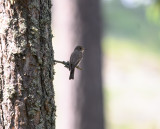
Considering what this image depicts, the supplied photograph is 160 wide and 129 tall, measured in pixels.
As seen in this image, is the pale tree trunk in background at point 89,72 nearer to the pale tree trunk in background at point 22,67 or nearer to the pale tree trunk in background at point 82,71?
the pale tree trunk in background at point 82,71

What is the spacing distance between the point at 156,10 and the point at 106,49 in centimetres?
1294

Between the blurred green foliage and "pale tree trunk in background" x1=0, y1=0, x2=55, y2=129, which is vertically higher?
the blurred green foliage

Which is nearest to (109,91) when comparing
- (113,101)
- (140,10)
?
(113,101)

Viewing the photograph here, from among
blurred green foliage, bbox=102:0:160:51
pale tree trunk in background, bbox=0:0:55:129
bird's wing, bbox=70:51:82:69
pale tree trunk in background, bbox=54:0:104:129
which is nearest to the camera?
pale tree trunk in background, bbox=0:0:55:129

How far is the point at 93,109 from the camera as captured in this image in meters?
8.48

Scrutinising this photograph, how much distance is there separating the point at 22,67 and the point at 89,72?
190 inches

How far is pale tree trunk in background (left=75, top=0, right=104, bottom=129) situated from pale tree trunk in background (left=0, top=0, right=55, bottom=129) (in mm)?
4589

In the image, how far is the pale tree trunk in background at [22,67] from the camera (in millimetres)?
3602

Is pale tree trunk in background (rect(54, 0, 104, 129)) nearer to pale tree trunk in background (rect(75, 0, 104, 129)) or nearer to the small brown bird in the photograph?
pale tree trunk in background (rect(75, 0, 104, 129))

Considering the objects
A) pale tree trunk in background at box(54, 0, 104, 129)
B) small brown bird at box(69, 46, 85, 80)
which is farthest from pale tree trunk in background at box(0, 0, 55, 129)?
pale tree trunk in background at box(54, 0, 104, 129)

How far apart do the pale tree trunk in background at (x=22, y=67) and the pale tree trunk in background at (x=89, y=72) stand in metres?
4.59

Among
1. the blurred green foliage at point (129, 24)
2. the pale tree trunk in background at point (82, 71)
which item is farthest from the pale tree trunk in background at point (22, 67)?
the blurred green foliage at point (129, 24)

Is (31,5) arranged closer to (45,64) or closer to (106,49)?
(45,64)

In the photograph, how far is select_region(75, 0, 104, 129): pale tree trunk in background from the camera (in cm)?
834
